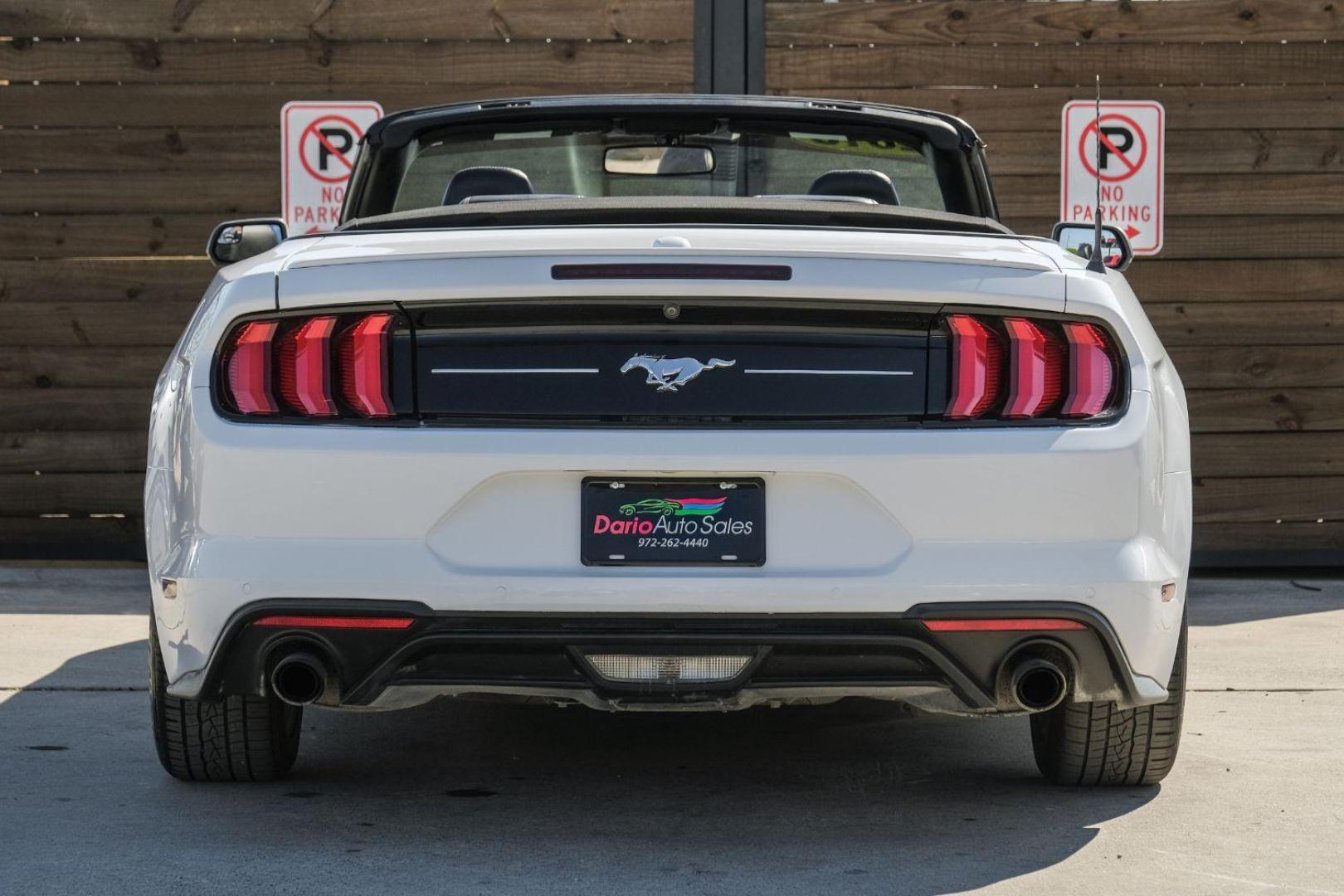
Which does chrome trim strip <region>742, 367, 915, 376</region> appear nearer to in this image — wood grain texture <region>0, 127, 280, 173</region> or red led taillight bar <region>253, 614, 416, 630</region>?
red led taillight bar <region>253, 614, 416, 630</region>

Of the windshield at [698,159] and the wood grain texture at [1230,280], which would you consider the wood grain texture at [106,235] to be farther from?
the wood grain texture at [1230,280]

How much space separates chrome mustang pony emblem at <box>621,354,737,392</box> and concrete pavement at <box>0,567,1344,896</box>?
0.89 meters

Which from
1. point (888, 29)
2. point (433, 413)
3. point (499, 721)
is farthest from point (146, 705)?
point (888, 29)

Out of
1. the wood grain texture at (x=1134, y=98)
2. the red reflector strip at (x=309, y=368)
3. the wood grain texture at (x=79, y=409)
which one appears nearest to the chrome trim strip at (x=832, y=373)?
the red reflector strip at (x=309, y=368)

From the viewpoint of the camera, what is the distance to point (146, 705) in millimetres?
5434

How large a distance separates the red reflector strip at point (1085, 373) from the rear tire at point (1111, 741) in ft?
2.17

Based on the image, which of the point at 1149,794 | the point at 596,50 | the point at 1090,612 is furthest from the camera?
the point at 596,50

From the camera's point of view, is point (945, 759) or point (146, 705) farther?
point (146, 705)

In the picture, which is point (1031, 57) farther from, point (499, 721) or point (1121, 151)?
point (499, 721)

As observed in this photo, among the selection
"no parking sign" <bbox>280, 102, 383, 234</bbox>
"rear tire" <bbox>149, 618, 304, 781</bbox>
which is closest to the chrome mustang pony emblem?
"rear tire" <bbox>149, 618, 304, 781</bbox>

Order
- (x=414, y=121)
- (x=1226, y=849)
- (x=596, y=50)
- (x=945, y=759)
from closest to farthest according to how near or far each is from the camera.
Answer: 1. (x=1226, y=849)
2. (x=945, y=759)
3. (x=414, y=121)
4. (x=596, y=50)

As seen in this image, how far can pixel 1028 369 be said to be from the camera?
3672 millimetres

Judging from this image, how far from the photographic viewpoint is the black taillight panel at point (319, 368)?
3.67m

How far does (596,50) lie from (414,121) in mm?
3547
